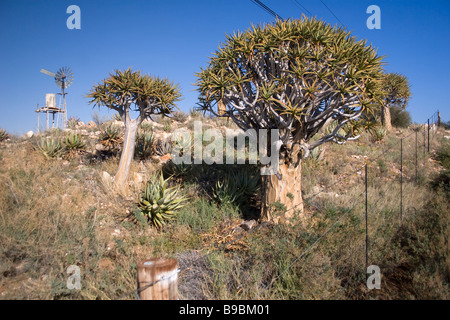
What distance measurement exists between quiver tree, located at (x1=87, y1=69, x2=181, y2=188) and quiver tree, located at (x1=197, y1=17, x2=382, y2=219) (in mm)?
2533

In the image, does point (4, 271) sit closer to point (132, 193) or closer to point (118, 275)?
point (118, 275)

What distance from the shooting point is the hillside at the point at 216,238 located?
11.9ft

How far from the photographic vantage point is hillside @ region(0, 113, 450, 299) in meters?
3.62

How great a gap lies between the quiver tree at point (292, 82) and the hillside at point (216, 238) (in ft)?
3.25

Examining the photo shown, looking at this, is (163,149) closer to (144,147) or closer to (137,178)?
(144,147)

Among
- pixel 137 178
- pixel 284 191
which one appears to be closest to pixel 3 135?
pixel 137 178

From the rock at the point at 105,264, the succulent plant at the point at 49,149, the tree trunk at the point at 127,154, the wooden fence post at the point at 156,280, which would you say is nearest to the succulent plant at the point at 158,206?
the rock at the point at 105,264

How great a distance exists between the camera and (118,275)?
13.0ft

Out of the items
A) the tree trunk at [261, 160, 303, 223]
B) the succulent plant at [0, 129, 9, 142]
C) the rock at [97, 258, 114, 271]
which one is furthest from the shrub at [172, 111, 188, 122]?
the rock at [97, 258, 114, 271]

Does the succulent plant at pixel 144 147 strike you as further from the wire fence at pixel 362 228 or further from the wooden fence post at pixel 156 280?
the wooden fence post at pixel 156 280

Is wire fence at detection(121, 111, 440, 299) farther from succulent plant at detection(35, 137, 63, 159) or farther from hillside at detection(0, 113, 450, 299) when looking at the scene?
succulent plant at detection(35, 137, 63, 159)
